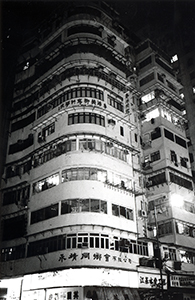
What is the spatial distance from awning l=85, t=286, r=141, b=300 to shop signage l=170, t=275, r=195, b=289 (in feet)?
17.2

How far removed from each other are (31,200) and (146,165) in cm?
1485

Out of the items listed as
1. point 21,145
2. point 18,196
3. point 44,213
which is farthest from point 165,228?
point 21,145

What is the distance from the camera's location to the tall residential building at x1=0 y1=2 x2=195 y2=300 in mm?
25984

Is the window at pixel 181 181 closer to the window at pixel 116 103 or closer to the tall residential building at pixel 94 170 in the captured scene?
the tall residential building at pixel 94 170

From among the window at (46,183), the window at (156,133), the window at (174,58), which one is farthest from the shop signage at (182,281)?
the window at (174,58)

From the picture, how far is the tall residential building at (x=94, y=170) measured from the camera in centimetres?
2598

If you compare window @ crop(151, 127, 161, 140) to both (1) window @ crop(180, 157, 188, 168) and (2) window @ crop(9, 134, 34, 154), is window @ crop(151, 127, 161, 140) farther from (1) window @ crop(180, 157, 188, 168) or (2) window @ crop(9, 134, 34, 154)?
(2) window @ crop(9, 134, 34, 154)

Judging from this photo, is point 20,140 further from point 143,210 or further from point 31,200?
point 143,210

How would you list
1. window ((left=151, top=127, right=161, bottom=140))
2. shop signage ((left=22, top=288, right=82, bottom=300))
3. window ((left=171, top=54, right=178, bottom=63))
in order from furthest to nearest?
window ((left=171, top=54, right=178, bottom=63)) < window ((left=151, top=127, right=161, bottom=140)) < shop signage ((left=22, top=288, right=82, bottom=300))

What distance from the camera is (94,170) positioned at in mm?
28922

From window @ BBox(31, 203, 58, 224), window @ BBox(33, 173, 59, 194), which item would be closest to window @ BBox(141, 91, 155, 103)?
window @ BBox(33, 173, 59, 194)

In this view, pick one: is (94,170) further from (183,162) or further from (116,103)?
(183,162)

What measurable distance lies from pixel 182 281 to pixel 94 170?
14.8 metres

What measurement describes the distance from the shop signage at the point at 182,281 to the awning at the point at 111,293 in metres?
5.23
